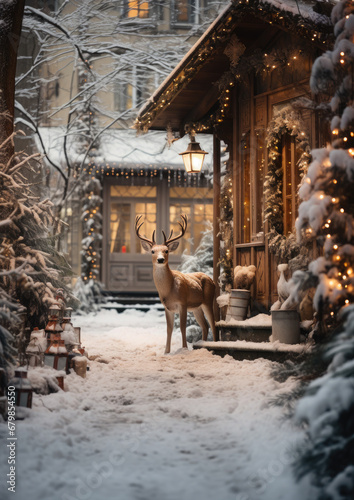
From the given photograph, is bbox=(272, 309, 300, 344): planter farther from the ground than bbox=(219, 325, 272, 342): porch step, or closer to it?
farther from the ground

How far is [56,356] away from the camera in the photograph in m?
6.97

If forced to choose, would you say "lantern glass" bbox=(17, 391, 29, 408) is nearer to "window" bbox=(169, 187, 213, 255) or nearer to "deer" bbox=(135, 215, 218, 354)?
"deer" bbox=(135, 215, 218, 354)

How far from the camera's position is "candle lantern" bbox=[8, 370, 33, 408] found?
17.5ft

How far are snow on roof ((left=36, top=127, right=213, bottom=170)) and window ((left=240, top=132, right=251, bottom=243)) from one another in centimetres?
922

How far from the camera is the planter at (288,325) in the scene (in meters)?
8.19

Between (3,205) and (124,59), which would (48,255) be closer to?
(3,205)

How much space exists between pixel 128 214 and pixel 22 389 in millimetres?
15451

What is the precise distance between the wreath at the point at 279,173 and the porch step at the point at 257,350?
1.50 meters

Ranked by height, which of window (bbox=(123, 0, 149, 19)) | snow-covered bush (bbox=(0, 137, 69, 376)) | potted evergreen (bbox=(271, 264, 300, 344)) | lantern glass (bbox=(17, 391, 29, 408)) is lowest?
lantern glass (bbox=(17, 391, 29, 408))

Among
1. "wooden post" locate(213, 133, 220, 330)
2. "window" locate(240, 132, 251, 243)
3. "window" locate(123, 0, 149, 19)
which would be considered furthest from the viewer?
"window" locate(123, 0, 149, 19)

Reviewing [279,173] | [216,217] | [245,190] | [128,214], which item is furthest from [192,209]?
[279,173]

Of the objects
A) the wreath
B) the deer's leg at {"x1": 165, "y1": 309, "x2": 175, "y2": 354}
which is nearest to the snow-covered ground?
the deer's leg at {"x1": 165, "y1": 309, "x2": 175, "y2": 354}

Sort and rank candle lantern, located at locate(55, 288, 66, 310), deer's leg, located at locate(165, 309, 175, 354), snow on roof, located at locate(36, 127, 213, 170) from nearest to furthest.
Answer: candle lantern, located at locate(55, 288, 66, 310) < deer's leg, located at locate(165, 309, 175, 354) < snow on roof, located at locate(36, 127, 213, 170)

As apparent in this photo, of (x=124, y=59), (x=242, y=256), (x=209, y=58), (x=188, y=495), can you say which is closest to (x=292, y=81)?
(x=209, y=58)
